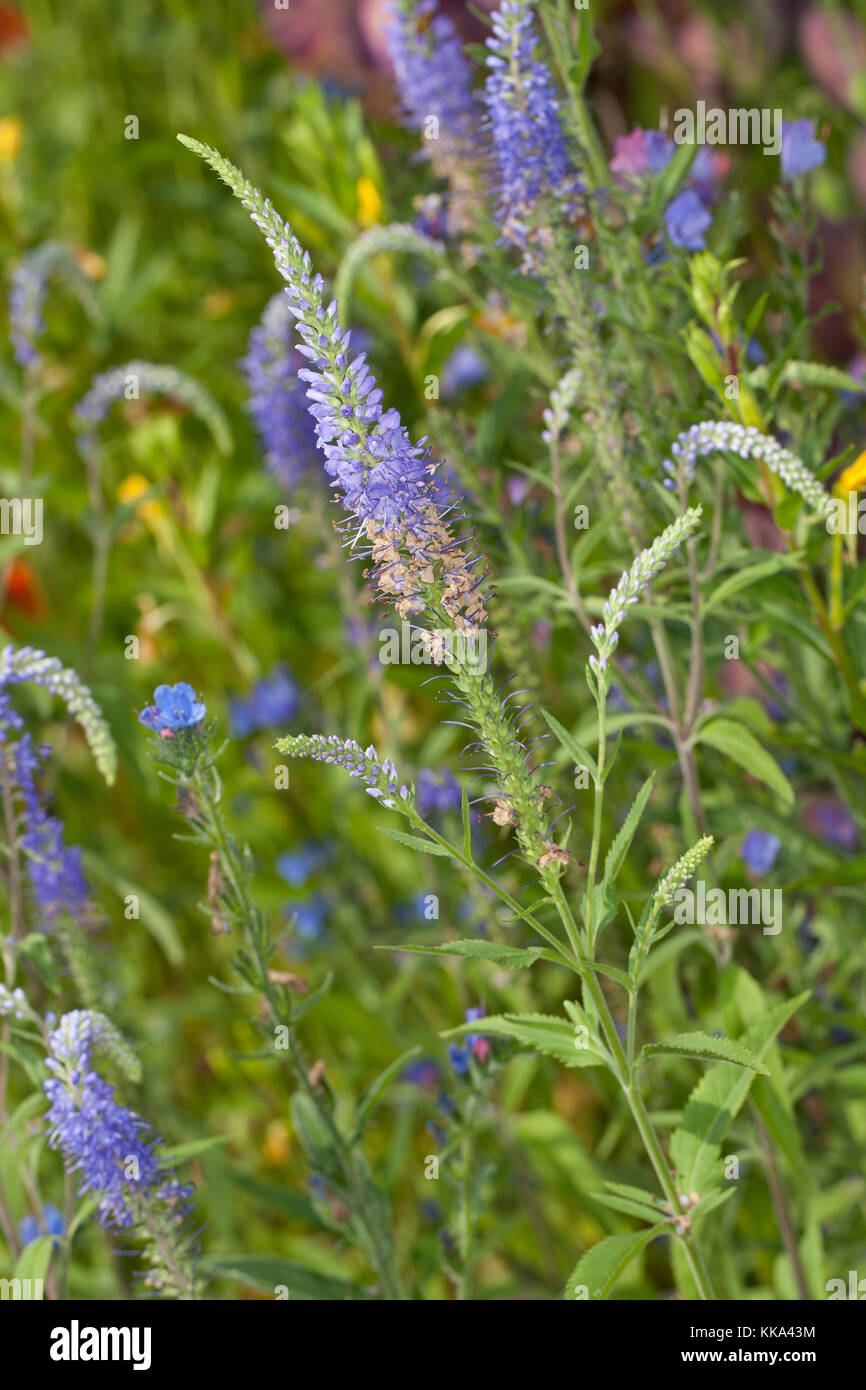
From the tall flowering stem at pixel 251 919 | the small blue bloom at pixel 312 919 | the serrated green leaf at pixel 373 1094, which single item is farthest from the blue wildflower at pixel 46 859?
the small blue bloom at pixel 312 919

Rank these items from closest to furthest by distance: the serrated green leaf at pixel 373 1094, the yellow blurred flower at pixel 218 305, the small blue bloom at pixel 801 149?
the serrated green leaf at pixel 373 1094
the small blue bloom at pixel 801 149
the yellow blurred flower at pixel 218 305

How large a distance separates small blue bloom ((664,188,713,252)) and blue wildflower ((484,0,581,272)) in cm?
7

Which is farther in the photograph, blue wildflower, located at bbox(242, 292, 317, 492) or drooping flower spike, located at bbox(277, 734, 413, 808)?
blue wildflower, located at bbox(242, 292, 317, 492)

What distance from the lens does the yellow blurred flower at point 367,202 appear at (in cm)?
146

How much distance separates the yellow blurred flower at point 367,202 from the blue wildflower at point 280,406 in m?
0.13

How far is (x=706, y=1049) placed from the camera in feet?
2.42

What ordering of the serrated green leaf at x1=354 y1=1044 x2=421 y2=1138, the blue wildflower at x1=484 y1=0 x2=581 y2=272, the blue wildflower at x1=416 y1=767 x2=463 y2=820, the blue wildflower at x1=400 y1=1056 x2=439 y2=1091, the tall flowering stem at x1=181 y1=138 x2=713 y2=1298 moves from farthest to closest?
1. the blue wildflower at x1=400 y1=1056 x2=439 y2=1091
2. the blue wildflower at x1=416 y1=767 x2=463 y2=820
3. the blue wildflower at x1=484 y1=0 x2=581 y2=272
4. the serrated green leaf at x1=354 y1=1044 x2=421 y2=1138
5. the tall flowering stem at x1=181 y1=138 x2=713 y2=1298

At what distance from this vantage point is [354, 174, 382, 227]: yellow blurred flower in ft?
4.78

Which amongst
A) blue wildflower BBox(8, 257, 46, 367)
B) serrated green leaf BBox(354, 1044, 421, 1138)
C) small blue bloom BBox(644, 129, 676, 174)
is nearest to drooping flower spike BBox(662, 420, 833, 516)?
small blue bloom BBox(644, 129, 676, 174)

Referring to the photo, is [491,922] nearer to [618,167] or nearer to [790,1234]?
[790,1234]

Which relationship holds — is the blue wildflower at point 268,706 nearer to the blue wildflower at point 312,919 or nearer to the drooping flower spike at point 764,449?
the blue wildflower at point 312,919

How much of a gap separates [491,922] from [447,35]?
0.81m

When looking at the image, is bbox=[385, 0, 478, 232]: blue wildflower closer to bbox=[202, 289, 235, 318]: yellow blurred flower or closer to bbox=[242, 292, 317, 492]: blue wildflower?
bbox=[242, 292, 317, 492]: blue wildflower

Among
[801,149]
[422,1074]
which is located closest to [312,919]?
[422,1074]
